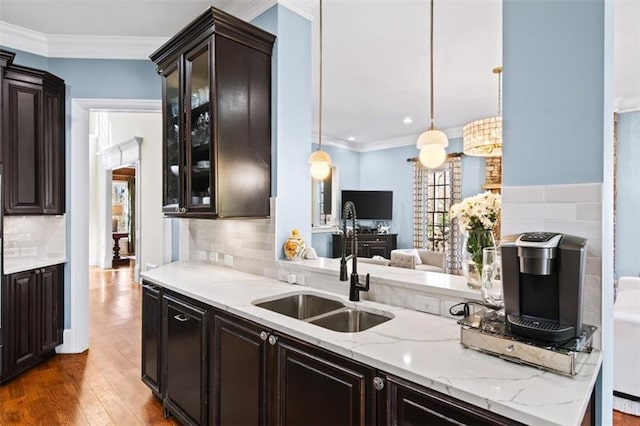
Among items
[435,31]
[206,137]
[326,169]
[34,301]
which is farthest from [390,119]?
[34,301]

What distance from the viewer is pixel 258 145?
2.67 metres

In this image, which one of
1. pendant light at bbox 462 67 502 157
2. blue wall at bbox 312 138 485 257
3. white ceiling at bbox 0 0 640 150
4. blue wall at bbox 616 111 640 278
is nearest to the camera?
white ceiling at bbox 0 0 640 150

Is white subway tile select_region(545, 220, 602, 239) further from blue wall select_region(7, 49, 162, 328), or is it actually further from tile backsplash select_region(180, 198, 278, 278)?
blue wall select_region(7, 49, 162, 328)

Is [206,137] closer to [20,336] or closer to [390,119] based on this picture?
[20,336]

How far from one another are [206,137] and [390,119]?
4592 millimetres

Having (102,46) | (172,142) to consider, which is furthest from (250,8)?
(102,46)

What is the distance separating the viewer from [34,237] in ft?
11.5

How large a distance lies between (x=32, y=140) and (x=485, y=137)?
4206 millimetres

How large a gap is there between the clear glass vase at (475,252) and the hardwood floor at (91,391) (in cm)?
178

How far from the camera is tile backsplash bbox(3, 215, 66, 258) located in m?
3.35

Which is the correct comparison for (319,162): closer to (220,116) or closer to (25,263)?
(220,116)

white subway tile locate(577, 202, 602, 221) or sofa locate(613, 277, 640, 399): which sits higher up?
white subway tile locate(577, 202, 602, 221)

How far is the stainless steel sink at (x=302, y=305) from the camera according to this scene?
87.4 inches

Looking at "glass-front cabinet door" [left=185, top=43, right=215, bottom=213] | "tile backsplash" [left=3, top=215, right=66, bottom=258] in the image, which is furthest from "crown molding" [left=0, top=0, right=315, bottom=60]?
Result: "tile backsplash" [left=3, top=215, right=66, bottom=258]
